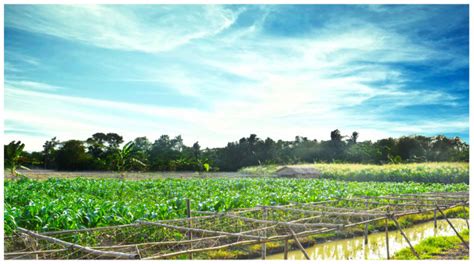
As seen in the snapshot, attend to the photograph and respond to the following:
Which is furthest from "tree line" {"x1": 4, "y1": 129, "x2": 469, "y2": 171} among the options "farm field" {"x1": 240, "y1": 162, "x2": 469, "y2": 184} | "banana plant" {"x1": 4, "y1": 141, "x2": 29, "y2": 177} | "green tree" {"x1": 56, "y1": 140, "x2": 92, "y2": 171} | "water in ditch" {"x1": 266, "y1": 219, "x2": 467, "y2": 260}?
"water in ditch" {"x1": 266, "y1": 219, "x2": 467, "y2": 260}

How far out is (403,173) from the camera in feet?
80.1

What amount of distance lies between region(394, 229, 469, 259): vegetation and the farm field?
1502 cm

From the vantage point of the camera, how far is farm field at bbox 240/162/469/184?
22.6 meters

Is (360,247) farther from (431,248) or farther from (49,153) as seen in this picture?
(49,153)

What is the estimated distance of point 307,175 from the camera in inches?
1102

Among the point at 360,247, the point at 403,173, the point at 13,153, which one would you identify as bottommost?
the point at 360,247

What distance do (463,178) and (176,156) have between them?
22.6 meters

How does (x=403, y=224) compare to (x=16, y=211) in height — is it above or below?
below

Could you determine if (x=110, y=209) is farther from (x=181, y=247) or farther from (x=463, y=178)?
(x=463, y=178)

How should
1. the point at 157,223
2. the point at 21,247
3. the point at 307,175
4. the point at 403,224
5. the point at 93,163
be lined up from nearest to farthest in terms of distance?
Result: 1. the point at 157,223
2. the point at 21,247
3. the point at 403,224
4. the point at 307,175
5. the point at 93,163

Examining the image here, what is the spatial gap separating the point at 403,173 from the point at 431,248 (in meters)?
17.6

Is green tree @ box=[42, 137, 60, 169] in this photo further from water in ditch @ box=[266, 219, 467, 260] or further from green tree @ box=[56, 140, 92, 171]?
water in ditch @ box=[266, 219, 467, 260]

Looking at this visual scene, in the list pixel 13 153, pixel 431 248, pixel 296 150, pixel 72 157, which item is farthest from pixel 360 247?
pixel 296 150

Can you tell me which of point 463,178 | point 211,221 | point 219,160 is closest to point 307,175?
point 463,178
